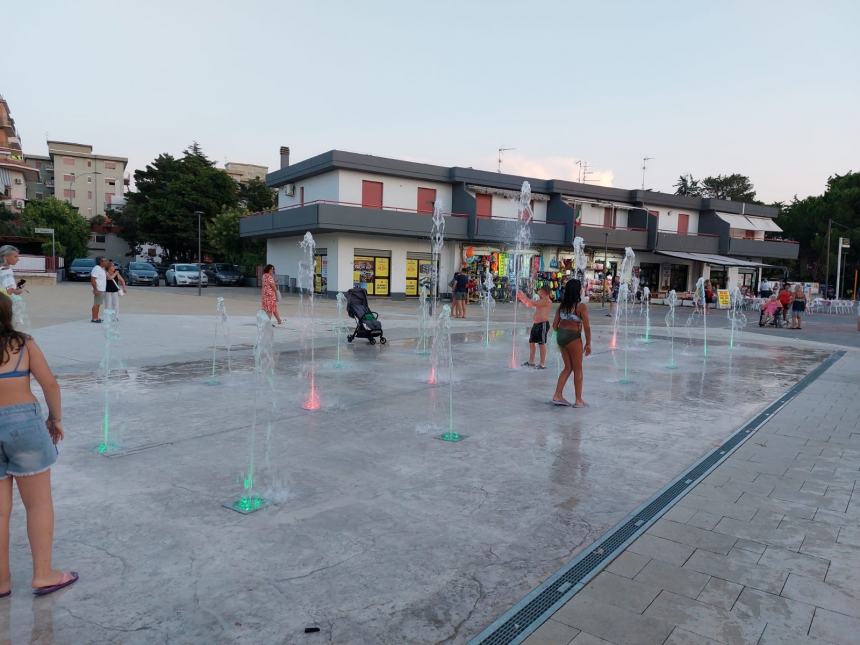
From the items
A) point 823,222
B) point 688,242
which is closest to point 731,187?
point 823,222

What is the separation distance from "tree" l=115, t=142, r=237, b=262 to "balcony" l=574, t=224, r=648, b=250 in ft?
91.2

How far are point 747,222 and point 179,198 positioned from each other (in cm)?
4352

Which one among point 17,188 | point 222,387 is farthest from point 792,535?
point 17,188

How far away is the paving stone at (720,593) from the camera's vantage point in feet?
10.4

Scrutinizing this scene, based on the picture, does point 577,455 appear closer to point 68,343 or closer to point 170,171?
point 68,343

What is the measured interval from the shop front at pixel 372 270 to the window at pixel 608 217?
50.8 ft

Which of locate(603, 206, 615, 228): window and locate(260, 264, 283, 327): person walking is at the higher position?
locate(603, 206, 615, 228): window

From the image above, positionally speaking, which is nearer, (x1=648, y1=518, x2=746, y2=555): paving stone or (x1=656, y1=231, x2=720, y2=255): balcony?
(x1=648, y1=518, x2=746, y2=555): paving stone

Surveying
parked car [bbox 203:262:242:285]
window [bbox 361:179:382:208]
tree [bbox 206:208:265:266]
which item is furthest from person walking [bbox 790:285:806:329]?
parked car [bbox 203:262:242:285]

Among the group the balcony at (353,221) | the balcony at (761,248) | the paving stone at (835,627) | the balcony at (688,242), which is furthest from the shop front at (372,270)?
the paving stone at (835,627)

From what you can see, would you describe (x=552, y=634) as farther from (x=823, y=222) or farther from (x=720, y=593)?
(x=823, y=222)

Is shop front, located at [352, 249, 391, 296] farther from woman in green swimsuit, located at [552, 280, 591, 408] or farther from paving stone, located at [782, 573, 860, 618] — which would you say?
paving stone, located at [782, 573, 860, 618]

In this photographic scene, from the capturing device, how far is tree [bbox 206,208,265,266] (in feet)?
136

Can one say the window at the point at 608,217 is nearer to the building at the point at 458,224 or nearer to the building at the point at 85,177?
the building at the point at 458,224
